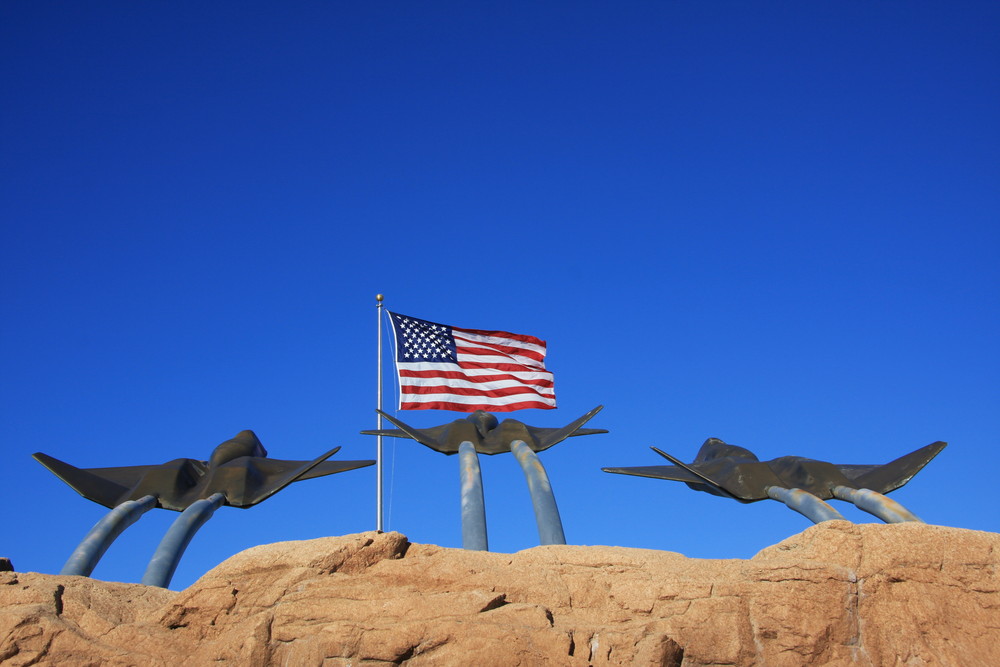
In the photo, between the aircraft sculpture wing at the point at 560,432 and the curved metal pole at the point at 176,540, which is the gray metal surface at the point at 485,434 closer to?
the aircraft sculpture wing at the point at 560,432

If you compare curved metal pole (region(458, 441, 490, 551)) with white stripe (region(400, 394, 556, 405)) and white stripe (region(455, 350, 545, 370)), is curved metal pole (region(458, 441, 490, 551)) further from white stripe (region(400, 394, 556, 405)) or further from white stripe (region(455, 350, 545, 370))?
white stripe (region(455, 350, 545, 370))

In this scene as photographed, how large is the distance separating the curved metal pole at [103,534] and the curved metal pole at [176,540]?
3.18ft

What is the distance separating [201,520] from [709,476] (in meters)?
10.6

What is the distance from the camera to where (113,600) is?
7258 mm

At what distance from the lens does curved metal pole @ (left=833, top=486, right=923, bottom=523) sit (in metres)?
15.8

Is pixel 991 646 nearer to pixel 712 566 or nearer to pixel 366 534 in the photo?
pixel 712 566

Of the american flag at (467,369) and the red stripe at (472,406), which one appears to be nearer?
the red stripe at (472,406)

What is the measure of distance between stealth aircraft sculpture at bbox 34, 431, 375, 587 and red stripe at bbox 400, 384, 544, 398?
183cm

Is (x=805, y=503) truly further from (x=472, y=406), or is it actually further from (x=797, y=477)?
(x=472, y=406)

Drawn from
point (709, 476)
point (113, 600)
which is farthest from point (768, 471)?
point (113, 600)

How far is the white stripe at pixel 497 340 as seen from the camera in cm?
2028

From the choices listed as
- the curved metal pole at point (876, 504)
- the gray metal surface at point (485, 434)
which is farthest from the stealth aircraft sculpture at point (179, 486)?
the curved metal pole at point (876, 504)

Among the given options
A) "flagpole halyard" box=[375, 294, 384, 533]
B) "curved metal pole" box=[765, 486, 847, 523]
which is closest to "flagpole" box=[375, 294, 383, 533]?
"flagpole halyard" box=[375, 294, 384, 533]

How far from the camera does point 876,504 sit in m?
16.7
